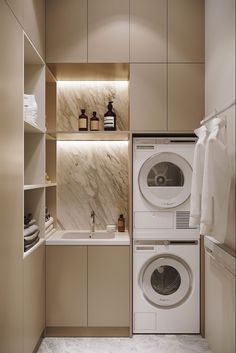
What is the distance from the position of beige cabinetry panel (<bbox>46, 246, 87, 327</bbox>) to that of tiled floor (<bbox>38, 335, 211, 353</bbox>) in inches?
6.0

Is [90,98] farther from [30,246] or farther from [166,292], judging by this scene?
[166,292]

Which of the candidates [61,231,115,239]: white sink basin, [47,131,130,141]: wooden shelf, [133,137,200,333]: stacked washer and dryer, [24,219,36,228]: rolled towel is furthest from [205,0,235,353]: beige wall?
[24,219,36,228]: rolled towel

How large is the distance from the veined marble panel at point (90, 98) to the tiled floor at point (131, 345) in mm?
2087

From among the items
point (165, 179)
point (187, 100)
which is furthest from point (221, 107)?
point (165, 179)

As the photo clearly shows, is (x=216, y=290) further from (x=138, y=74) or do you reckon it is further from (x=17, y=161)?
(x=138, y=74)

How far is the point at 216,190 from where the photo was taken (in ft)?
6.95

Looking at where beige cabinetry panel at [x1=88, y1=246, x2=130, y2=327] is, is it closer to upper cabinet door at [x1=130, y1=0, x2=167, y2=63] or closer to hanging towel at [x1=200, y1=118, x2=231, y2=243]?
hanging towel at [x1=200, y1=118, x2=231, y2=243]

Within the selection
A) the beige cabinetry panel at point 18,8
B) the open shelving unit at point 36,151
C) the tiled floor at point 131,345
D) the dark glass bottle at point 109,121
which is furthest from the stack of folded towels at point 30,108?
the tiled floor at point 131,345

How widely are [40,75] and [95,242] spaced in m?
1.55

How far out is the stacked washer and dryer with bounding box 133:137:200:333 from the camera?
10.5 ft

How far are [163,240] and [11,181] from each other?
162 cm

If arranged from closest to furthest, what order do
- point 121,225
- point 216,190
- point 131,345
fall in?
point 216,190 < point 131,345 < point 121,225

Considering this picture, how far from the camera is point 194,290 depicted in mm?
3215

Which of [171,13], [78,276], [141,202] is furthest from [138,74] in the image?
[78,276]
